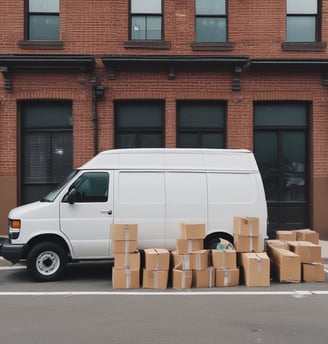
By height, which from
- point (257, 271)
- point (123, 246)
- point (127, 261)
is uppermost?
point (123, 246)

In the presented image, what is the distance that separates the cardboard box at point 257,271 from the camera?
8422mm

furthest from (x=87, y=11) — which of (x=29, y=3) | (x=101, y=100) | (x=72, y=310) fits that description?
(x=72, y=310)

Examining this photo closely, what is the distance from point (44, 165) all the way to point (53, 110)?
64.6 inches

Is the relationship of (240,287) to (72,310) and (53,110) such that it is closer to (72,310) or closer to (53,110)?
(72,310)

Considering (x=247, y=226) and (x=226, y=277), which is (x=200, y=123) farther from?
(x=226, y=277)

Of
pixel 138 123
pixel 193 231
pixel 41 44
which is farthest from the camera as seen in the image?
pixel 138 123

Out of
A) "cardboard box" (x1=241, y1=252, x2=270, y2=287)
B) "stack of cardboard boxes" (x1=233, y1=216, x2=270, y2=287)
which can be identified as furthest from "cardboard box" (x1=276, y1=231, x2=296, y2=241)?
"cardboard box" (x1=241, y1=252, x2=270, y2=287)

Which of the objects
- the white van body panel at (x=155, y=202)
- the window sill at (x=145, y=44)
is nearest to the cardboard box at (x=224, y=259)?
the white van body panel at (x=155, y=202)

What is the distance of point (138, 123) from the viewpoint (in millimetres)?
14156

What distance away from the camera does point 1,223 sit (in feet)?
44.9

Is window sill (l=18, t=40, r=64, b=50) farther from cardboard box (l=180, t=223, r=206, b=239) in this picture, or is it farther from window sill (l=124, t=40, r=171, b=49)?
cardboard box (l=180, t=223, r=206, b=239)

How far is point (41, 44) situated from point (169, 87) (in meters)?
3.86

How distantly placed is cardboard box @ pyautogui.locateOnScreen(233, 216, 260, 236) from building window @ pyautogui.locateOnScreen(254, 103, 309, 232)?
545 centimetres

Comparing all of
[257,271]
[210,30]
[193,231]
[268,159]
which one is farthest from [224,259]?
[210,30]
